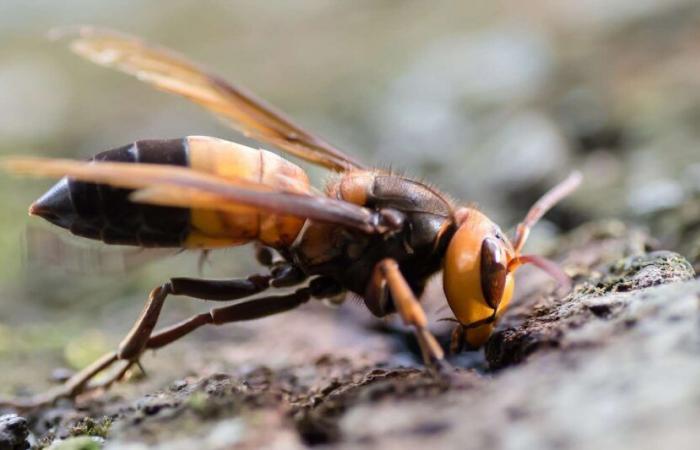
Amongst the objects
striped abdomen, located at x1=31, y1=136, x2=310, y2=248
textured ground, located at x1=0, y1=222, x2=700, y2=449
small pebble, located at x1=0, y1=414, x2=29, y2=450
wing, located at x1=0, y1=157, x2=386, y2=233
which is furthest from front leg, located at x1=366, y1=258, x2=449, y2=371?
small pebble, located at x1=0, y1=414, x2=29, y2=450

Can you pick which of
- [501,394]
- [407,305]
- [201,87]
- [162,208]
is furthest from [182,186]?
[201,87]

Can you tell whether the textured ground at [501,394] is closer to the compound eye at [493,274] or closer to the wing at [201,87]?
the compound eye at [493,274]

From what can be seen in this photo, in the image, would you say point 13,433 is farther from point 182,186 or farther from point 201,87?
point 201,87

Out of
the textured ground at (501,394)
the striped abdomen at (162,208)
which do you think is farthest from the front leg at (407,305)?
the striped abdomen at (162,208)

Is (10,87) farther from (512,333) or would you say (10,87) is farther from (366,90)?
(512,333)

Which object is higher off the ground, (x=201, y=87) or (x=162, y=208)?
(x=201, y=87)

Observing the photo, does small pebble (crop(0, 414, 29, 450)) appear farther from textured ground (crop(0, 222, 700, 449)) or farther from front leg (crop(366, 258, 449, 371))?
front leg (crop(366, 258, 449, 371))
